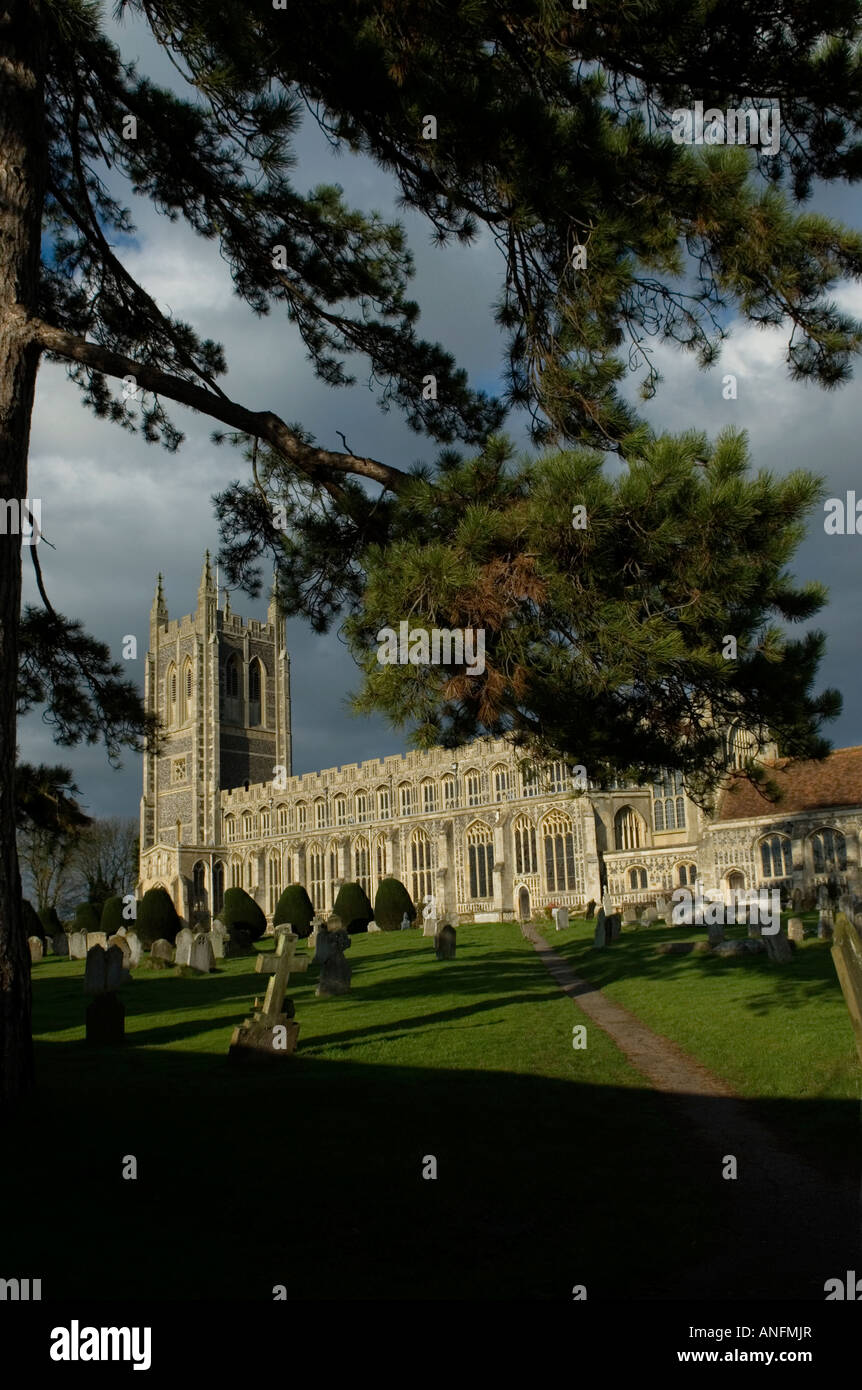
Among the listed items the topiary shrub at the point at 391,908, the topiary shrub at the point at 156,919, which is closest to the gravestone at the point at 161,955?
the topiary shrub at the point at 156,919

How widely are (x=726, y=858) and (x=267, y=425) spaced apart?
2518cm

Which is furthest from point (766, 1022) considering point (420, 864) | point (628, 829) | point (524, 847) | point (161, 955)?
point (420, 864)

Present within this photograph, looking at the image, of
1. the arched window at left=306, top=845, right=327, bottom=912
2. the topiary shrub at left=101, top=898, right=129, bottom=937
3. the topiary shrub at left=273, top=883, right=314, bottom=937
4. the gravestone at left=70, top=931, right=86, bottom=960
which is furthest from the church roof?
the arched window at left=306, top=845, right=327, bottom=912

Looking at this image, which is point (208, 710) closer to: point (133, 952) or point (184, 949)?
point (133, 952)

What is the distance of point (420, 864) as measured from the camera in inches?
1783

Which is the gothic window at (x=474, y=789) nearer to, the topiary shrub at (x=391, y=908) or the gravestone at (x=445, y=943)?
the topiary shrub at (x=391, y=908)

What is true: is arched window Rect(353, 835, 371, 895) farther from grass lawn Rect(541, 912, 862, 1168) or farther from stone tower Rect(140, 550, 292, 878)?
grass lawn Rect(541, 912, 862, 1168)

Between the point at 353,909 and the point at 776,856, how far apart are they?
14.4 m

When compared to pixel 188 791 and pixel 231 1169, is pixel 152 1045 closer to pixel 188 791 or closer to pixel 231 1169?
pixel 231 1169

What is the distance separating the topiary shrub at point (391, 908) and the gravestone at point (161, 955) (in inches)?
550

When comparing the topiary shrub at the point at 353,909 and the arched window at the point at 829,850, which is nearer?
the arched window at the point at 829,850

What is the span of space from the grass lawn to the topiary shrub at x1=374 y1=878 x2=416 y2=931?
17.6 meters

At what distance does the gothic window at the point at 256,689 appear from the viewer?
63.4 meters
